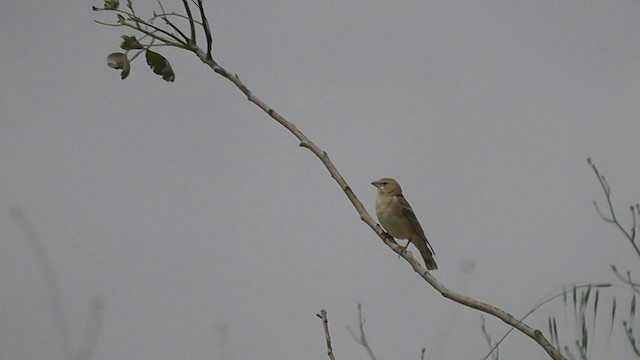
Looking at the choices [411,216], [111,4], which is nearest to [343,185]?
[111,4]

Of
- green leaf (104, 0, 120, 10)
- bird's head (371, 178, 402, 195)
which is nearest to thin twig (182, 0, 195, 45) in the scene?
green leaf (104, 0, 120, 10)

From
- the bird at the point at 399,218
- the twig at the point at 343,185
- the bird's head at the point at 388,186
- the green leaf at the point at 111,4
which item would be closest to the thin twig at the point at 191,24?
the twig at the point at 343,185

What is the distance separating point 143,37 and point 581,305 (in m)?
1.25

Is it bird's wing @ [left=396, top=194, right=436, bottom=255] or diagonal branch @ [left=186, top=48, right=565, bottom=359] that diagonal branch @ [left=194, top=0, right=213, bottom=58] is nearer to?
diagonal branch @ [left=186, top=48, right=565, bottom=359]

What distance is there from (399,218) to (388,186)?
233 millimetres

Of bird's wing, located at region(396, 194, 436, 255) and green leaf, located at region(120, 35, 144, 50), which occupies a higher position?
bird's wing, located at region(396, 194, 436, 255)

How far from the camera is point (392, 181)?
4.40 m

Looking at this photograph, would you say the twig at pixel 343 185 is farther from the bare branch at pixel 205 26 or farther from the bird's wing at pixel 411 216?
the bird's wing at pixel 411 216

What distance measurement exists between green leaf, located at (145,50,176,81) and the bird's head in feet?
8.22

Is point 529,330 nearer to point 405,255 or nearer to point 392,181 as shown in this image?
point 405,255

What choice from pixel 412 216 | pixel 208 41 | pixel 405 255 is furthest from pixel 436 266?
pixel 208 41

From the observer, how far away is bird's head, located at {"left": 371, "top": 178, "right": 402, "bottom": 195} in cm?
438

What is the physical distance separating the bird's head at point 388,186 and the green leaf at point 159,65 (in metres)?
2.51

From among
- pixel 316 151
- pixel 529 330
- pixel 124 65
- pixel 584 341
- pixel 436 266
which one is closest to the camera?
pixel 584 341
